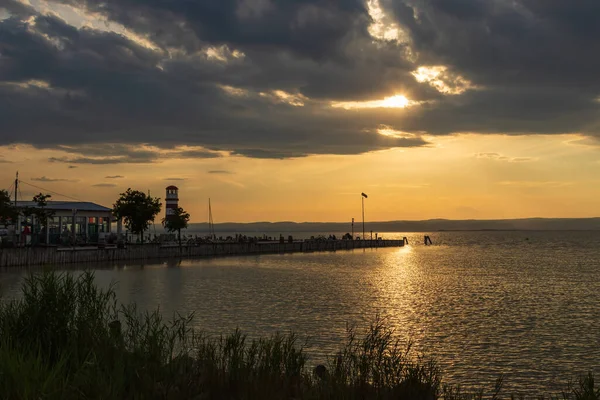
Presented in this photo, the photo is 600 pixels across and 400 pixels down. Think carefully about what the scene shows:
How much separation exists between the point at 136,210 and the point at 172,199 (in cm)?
1530

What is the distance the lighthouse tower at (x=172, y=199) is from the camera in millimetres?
86188

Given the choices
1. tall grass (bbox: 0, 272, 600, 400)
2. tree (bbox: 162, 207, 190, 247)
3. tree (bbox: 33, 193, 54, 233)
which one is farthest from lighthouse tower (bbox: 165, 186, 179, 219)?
tall grass (bbox: 0, 272, 600, 400)

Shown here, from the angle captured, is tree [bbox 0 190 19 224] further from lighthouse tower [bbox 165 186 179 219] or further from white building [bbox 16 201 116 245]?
lighthouse tower [bbox 165 186 179 219]

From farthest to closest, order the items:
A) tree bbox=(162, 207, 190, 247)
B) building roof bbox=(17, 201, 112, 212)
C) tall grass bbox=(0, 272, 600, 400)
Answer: tree bbox=(162, 207, 190, 247), building roof bbox=(17, 201, 112, 212), tall grass bbox=(0, 272, 600, 400)

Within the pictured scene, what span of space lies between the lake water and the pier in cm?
339

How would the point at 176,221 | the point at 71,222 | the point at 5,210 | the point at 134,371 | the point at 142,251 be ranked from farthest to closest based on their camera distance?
1. the point at 176,221
2. the point at 71,222
3. the point at 142,251
4. the point at 5,210
5. the point at 134,371

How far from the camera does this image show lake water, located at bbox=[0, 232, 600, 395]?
18.0m

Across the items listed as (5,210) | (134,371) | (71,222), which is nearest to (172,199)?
(71,222)

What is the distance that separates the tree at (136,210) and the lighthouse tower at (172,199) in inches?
426

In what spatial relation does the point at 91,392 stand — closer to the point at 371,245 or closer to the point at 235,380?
the point at 235,380

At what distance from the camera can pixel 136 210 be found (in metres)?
71.9

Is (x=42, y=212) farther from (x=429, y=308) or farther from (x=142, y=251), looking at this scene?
(x=429, y=308)

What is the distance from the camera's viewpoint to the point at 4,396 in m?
7.68

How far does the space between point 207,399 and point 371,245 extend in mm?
114878
